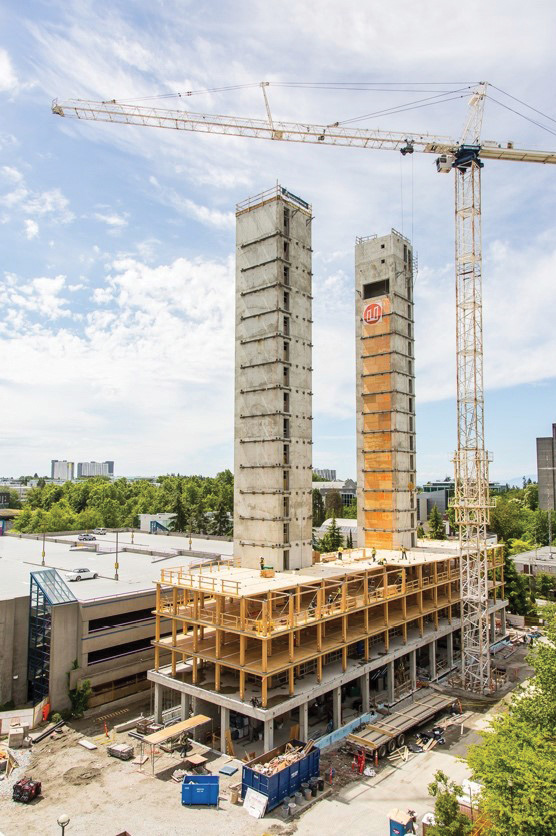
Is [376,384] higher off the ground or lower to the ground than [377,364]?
lower

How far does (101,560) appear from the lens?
211 ft

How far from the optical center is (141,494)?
17338cm

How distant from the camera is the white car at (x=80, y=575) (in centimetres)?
5275

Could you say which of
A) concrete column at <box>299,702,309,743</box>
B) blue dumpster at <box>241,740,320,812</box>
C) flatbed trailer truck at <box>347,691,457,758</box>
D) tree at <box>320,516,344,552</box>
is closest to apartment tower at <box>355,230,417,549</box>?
flatbed trailer truck at <box>347,691,457,758</box>

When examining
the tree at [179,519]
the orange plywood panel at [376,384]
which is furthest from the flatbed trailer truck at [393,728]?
the tree at [179,519]

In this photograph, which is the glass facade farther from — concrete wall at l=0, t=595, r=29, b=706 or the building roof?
the building roof

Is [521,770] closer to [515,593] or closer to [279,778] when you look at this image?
[279,778]

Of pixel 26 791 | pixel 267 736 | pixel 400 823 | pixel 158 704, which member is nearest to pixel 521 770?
pixel 400 823

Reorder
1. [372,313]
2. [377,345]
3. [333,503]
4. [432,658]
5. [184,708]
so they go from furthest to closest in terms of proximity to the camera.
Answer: [333,503] < [372,313] < [377,345] < [432,658] < [184,708]

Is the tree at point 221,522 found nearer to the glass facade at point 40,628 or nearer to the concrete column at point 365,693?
the glass facade at point 40,628

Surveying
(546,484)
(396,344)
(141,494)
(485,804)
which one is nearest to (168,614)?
(485,804)

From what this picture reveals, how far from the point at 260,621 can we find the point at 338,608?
334 inches

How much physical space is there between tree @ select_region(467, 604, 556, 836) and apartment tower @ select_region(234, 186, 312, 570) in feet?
79.6

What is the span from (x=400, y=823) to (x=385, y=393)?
42.5m
